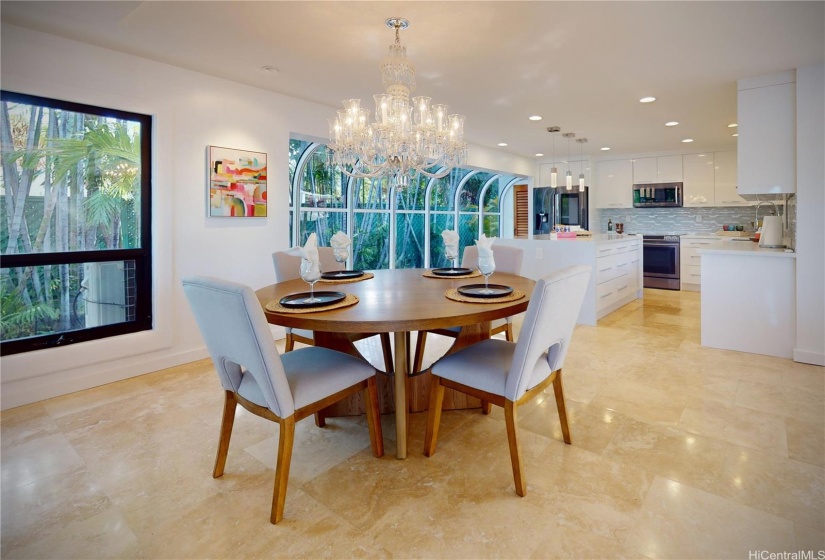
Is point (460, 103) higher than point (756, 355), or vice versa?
point (460, 103)

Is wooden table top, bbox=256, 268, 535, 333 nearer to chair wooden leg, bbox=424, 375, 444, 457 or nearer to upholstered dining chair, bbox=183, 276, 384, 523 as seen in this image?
upholstered dining chair, bbox=183, 276, 384, 523

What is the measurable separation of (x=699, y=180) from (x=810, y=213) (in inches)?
155

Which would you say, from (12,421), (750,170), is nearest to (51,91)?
(12,421)

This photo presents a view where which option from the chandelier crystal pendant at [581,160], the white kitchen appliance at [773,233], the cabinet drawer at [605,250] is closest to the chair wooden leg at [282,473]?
the cabinet drawer at [605,250]

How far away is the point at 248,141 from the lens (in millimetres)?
3768

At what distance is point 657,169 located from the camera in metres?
7.11

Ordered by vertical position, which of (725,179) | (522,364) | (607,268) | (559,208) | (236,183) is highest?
(725,179)

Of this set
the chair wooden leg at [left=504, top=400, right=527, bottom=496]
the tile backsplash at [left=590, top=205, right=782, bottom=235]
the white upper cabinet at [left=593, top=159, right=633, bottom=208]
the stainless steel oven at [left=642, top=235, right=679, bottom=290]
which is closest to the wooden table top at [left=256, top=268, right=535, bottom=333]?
the chair wooden leg at [left=504, top=400, right=527, bottom=496]

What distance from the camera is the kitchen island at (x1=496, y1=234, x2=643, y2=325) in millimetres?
4664

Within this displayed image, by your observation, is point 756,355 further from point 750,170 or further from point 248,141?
point 248,141

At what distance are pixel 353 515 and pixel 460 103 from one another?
12.3ft

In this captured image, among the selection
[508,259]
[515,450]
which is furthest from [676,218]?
[515,450]

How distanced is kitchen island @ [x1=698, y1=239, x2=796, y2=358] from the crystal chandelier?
8.65 feet

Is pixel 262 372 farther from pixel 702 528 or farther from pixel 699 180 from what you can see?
pixel 699 180
